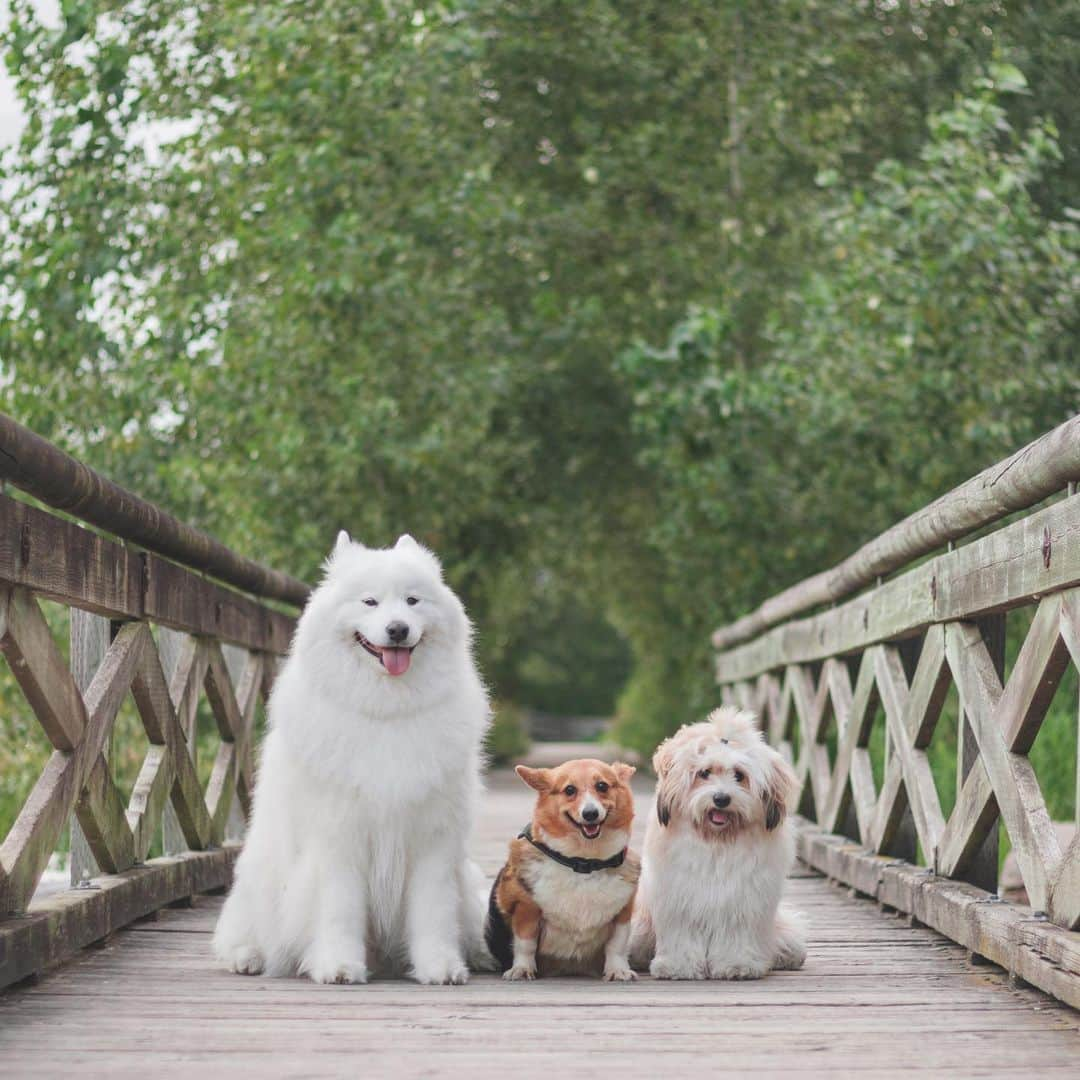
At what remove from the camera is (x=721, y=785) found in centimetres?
430

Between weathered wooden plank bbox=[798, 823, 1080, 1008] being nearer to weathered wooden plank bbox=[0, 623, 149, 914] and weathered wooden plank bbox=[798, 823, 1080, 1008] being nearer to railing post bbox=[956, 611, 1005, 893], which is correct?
railing post bbox=[956, 611, 1005, 893]

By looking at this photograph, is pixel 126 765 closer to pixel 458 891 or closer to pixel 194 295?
pixel 194 295

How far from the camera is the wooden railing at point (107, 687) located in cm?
374

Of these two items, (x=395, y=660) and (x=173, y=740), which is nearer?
(x=395, y=660)

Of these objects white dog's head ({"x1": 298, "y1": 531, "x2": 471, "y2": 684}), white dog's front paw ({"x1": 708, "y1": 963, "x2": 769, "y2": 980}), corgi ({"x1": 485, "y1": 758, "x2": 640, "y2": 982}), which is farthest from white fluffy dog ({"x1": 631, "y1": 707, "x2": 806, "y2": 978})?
white dog's head ({"x1": 298, "y1": 531, "x2": 471, "y2": 684})

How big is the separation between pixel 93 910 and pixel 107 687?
619mm

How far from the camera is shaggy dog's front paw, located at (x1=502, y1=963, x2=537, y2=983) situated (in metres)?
4.28

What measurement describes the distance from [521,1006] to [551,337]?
11630 mm

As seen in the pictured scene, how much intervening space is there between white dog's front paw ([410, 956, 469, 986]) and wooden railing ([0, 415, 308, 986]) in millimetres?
925

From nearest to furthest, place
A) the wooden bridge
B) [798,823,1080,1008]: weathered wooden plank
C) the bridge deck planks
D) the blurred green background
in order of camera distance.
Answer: the bridge deck planks < the wooden bridge < [798,823,1080,1008]: weathered wooden plank < the blurred green background

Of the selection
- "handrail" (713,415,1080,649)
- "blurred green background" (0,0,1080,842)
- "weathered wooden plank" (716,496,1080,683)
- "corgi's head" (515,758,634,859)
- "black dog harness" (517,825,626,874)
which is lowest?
"black dog harness" (517,825,626,874)

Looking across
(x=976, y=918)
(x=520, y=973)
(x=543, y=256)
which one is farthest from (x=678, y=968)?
(x=543, y=256)

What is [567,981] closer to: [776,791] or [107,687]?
[776,791]

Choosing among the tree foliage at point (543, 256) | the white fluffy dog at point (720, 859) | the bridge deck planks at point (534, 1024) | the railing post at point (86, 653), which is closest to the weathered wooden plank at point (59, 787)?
the railing post at point (86, 653)
